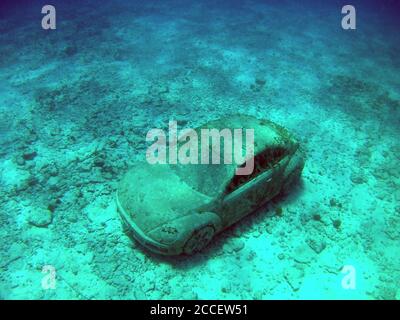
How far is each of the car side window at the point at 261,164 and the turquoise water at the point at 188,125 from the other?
3.35ft

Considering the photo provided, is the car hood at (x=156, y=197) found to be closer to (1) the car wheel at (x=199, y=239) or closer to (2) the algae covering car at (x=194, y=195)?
(2) the algae covering car at (x=194, y=195)

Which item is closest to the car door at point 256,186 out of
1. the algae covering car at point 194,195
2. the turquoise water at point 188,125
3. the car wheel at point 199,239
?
the algae covering car at point 194,195

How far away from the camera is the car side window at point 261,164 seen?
5.05 meters

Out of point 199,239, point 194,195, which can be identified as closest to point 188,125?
point 194,195

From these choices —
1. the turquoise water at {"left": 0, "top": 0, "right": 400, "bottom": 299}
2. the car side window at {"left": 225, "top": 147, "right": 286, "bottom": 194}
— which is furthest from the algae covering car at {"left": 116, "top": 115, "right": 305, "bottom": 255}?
the turquoise water at {"left": 0, "top": 0, "right": 400, "bottom": 299}

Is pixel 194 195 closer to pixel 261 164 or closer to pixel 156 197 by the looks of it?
pixel 156 197

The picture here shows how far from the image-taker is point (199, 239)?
15.9ft

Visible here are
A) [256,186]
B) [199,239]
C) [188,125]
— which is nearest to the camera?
[199,239]

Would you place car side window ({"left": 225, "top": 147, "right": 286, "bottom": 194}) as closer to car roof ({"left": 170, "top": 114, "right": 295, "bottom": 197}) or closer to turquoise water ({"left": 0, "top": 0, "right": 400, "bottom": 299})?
car roof ({"left": 170, "top": 114, "right": 295, "bottom": 197})

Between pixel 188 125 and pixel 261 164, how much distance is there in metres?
3.34
